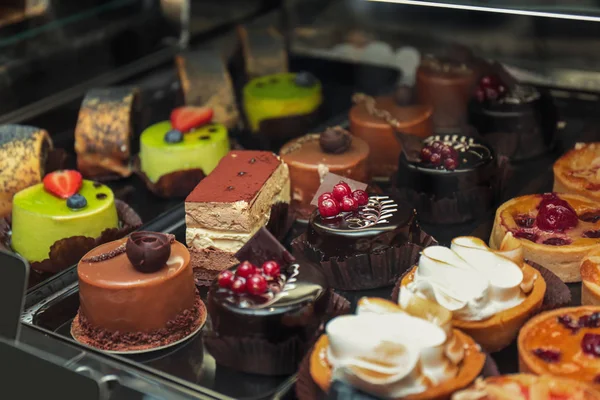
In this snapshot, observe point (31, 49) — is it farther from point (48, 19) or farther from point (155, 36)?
point (155, 36)

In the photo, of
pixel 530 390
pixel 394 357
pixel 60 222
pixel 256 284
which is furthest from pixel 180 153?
pixel 530 390

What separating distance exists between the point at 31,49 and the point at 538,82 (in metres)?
2.29

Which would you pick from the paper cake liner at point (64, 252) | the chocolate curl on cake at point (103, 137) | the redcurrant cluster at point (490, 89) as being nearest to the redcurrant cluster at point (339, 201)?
the paper cake liner at point (64, 252)

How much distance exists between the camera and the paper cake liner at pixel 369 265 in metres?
2.88

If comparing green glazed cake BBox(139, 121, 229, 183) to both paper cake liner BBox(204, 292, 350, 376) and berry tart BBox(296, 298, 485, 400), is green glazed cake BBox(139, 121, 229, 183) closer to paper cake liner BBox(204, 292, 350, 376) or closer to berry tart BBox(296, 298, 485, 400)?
paper cake liner BBox(204, 292, 350, 376)

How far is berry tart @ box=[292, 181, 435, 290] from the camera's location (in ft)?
9.45

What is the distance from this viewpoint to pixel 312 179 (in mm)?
3408

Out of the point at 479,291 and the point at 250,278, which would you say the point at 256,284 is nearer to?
the point at 250,278

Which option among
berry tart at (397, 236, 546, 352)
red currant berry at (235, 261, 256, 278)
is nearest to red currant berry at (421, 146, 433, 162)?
berry tart at (397, 236, 546, 352)

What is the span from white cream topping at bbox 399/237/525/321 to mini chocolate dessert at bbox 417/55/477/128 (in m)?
1.42

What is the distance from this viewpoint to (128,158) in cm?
379

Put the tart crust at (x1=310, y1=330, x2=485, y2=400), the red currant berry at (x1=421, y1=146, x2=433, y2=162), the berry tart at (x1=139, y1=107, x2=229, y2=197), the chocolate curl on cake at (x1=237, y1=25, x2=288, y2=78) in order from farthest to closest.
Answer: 1. the chocolate curl on cake at (x1=237, y1=25, x2=288, y2=78)
2. the berry tart at (x1=139, y1=107, x2=229, y2=197)
3. the red currant berry at (x1=421, y1=146, x2=433, y2=162)
4. the tart crust at (x1=310, y1=330, x2=485, y2=400)

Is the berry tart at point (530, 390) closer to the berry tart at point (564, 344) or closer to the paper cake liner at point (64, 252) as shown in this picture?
the berry tart at point (564, 344)

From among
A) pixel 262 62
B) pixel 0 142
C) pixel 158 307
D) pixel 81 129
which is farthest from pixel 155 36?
pixel 158 307
